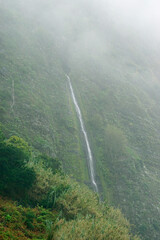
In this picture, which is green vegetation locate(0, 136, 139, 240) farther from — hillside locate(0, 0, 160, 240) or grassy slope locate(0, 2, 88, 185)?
hillside locate(0, 0, 160, 240)

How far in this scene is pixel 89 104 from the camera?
64.2m

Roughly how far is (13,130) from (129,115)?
3686cm

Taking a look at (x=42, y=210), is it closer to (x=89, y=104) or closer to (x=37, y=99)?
(x=37, y=99)

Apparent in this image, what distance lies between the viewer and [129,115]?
63.9m

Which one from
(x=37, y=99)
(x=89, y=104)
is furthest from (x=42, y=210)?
(x=89, y=104)

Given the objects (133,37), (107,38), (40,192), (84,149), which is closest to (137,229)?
(84,149)

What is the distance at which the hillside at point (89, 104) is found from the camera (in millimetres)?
40281

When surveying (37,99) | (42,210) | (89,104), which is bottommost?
(37,99)

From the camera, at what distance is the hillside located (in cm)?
4028

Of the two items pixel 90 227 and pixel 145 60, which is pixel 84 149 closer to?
pixel 90 227

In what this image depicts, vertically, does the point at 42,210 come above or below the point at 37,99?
above

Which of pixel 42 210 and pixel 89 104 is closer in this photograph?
pixel 42 210

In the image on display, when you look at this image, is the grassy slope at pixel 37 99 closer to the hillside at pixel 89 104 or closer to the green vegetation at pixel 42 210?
the hillside at pixel 89 104

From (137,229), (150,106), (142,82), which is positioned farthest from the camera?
(142,82)
